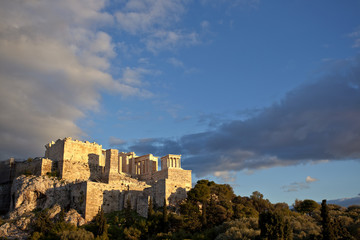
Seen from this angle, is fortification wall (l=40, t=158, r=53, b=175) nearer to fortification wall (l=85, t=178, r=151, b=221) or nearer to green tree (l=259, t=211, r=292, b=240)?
fortification wall (l=85, t=178, r=151, b=221)

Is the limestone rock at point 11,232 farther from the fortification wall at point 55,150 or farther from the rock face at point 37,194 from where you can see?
the fortification wall at point 55,150

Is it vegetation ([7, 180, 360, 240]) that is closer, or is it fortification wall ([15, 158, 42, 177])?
vegetation ([7, 180, 360, 240])

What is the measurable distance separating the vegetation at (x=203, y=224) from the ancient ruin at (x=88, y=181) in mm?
2117

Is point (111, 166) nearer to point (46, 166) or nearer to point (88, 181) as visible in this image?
point (88, 181)

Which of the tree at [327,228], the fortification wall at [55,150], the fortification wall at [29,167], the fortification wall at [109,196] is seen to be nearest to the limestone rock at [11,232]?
the fortification wall at [109,196]

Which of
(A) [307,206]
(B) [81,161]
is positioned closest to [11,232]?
(B) [81,161]

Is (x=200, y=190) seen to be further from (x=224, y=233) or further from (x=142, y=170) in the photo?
(x=142, y=170)

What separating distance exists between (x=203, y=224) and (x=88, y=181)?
18.1 m

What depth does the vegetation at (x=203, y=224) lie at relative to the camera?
47.9 metres

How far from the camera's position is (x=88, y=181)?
202ft

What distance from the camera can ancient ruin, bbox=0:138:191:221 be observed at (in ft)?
200

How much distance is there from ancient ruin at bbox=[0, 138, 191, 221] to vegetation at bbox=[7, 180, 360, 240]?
2117 millimetres

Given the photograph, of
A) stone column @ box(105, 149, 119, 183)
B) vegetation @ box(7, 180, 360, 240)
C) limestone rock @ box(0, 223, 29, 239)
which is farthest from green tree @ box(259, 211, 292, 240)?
limestone rock @ box(0, 223, 29, 239)

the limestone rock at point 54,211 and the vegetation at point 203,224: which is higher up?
the limestone rock at point 54,211
